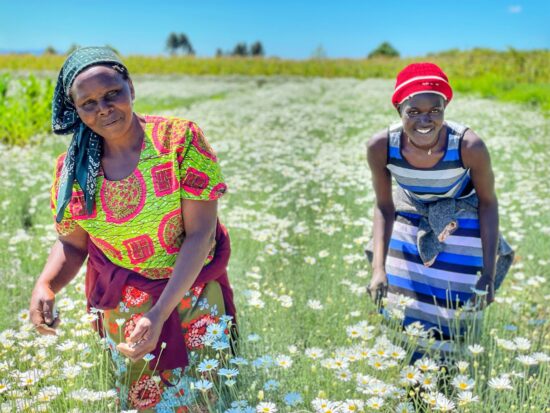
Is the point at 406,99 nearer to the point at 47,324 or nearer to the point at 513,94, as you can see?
the point at 47,324

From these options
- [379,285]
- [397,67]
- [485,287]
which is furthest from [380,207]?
[397,67]

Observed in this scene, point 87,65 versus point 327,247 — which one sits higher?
point 87,65

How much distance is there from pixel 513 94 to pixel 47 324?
18.6 metres

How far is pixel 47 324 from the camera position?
2252 mm

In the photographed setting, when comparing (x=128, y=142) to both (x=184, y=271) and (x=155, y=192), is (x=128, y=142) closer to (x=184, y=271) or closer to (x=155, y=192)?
(x=155, y=192)

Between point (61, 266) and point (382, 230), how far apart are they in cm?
150

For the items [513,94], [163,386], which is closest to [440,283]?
[163,386]

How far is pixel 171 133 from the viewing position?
2178mm

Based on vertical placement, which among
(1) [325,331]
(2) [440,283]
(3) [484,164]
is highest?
(3) [484,164]

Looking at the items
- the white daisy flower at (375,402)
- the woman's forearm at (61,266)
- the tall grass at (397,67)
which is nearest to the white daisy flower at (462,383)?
the white daisy flower at (375,402)

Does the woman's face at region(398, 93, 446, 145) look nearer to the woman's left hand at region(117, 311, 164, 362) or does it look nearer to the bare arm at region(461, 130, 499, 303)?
the bare arm at region(461, 130, 499, 303)

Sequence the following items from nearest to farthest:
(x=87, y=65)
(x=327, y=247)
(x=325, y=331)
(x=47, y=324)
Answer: (x=87, y=65)
(x=47, y=324)
(x=325, y=331)
(x=327, y=247)

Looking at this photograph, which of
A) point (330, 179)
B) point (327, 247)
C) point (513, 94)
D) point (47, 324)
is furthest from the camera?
point (513, 94)

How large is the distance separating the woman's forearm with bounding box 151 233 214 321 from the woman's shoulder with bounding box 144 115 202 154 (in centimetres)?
34
